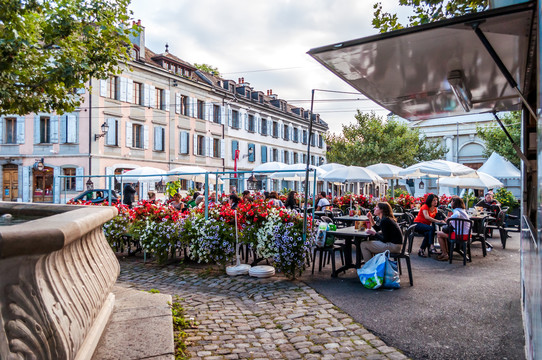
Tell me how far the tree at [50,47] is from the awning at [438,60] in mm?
5390

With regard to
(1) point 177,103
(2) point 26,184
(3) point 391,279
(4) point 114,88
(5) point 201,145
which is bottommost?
(3) point 391,279

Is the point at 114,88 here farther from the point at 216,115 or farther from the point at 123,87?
the point at 216,115

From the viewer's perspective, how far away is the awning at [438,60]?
2.54m

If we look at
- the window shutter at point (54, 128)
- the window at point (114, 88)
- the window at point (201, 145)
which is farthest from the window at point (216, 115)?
the window shutter at point (54, 128)

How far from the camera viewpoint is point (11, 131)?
26.1 meters

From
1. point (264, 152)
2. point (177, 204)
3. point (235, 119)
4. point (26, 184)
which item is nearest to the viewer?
point (177, 204)

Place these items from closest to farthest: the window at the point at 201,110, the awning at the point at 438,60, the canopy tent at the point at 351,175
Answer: the awning at the point at 438,60 < the canopy tent at the point at 351,175 < the window at the point at 201,110

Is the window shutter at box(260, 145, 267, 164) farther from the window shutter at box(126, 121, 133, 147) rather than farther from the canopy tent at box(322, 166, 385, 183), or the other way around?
the canopy tent at box(322, 166, 385, 183)

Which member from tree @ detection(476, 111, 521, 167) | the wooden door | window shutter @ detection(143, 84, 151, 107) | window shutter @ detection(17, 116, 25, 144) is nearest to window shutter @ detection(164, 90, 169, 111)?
window shutter @ detection(143, 84, 151, 107)

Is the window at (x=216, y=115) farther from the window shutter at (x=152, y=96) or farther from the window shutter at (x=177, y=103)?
the window shutter at (x=152, y=96)

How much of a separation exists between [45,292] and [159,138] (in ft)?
96.4

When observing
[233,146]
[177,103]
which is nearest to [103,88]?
[177,103]

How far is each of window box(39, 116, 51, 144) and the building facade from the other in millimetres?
63

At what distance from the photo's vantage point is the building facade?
A: 2570cm
